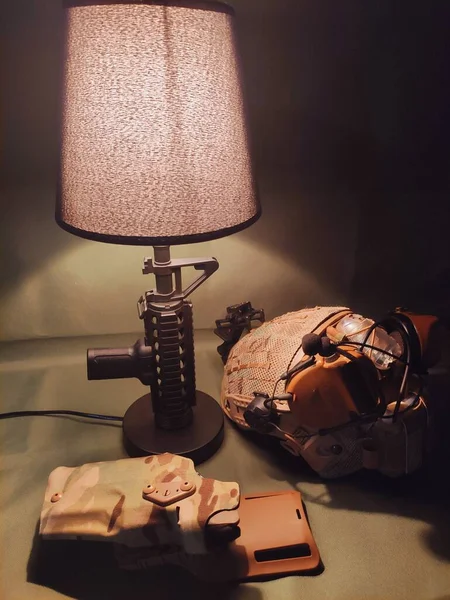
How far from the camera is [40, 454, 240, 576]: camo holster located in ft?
1.92

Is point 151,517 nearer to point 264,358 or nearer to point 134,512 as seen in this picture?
point 134,512

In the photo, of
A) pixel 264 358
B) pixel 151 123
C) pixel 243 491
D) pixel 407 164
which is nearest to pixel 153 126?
pixel 151 123

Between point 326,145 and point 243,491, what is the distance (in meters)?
0.60

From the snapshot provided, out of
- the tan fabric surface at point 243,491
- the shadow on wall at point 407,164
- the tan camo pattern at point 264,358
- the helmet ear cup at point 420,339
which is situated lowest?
the tan fabric surface at point 243,491

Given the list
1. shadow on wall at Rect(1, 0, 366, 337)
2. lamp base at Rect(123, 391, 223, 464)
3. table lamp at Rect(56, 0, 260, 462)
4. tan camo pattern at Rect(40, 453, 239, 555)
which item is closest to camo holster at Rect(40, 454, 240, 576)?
tan camo pattern at Rect(40, 453, 239, 555)

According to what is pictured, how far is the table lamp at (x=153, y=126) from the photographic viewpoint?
0.52 metres

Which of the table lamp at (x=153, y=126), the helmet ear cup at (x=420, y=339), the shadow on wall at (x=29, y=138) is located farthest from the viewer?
the shadow on wall at (x=29, y=138)

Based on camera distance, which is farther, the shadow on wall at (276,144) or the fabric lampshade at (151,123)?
the shadow on wall at (276,144)

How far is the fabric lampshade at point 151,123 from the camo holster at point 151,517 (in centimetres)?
28

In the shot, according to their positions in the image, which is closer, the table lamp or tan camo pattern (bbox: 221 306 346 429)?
the table lamp

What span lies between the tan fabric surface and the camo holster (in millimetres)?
38

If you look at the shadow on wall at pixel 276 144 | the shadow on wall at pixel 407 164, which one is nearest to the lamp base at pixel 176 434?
the shadow on wall at pixel 276 144

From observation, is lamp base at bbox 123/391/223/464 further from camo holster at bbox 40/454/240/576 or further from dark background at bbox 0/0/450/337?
dark background at bbox 0/0/450/337

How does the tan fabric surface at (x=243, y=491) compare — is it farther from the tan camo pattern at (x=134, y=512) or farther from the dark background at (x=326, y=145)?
the dark background at (x=326, y=145)
